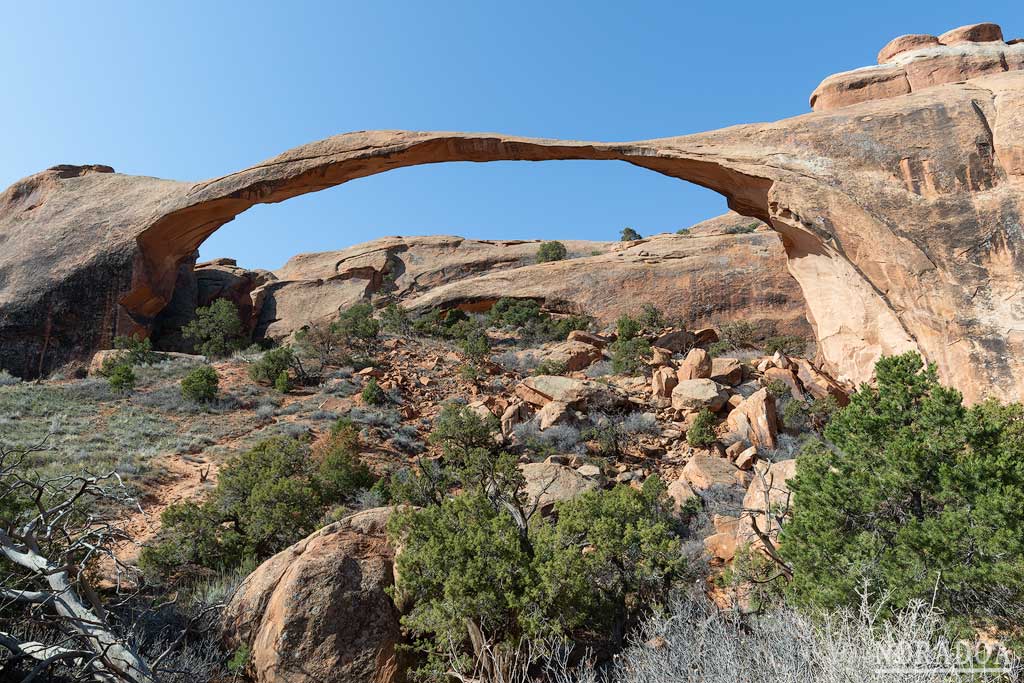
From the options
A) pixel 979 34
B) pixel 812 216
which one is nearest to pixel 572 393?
pixel 812 216

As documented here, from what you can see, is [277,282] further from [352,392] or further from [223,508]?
[223,508]

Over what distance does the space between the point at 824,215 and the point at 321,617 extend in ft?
32.3

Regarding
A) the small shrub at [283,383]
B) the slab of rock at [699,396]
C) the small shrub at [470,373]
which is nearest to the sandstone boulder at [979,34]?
the slab of rock at [699,396]

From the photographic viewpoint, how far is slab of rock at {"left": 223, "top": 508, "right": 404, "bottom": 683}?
5199mm

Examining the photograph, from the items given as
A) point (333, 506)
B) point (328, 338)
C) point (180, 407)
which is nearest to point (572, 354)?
point (328, 338)

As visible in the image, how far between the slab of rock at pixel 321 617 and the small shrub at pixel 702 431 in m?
7.40

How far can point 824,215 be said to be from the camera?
33.3ft

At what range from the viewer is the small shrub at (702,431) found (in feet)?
37.7

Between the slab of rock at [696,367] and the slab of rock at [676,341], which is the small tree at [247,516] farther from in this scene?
the slab of rock at [676,341]

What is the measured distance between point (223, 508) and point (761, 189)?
11080mm

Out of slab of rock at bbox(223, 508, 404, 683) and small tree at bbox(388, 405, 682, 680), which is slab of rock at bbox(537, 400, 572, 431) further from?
slab of rock at bbox(223, 508, 404, 683)

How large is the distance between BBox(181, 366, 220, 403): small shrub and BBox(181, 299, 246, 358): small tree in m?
6.47

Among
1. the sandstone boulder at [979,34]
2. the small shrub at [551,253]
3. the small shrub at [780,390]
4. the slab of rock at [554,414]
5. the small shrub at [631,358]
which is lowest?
the small shrub at [780,390]

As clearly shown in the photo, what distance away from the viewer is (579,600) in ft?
17.6
